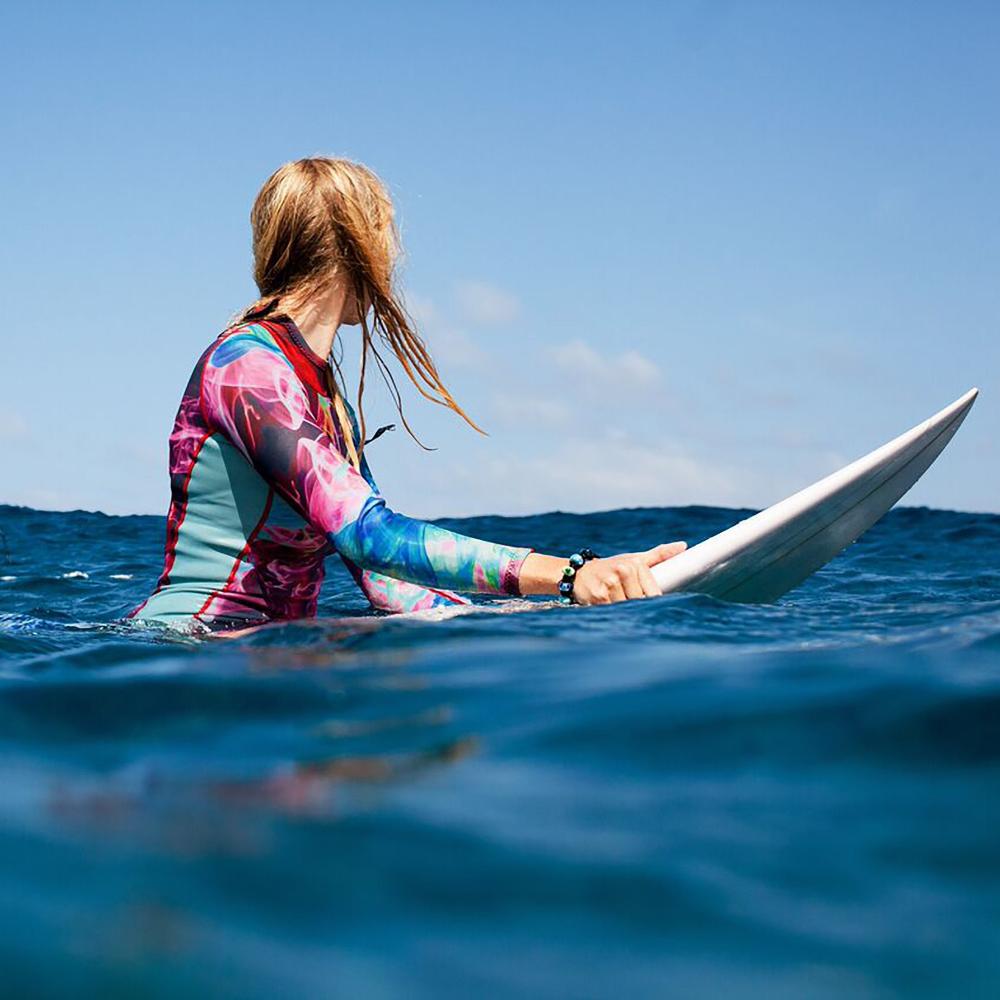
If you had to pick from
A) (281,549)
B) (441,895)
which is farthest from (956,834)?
(281,549)

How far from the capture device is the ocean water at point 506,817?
1172 mm

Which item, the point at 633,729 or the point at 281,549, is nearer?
the point at 633,729

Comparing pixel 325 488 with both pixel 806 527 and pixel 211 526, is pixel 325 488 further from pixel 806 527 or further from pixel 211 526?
pixel 806 527

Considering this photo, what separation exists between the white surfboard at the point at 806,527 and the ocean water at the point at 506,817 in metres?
0.74

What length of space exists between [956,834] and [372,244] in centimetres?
259

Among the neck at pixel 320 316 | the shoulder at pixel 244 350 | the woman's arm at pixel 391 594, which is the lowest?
the woman's arm at pixel 391 594

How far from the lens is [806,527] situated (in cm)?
392

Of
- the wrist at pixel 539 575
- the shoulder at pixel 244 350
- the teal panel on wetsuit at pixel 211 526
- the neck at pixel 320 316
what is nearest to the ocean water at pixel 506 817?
the wrist at pixel 539 575

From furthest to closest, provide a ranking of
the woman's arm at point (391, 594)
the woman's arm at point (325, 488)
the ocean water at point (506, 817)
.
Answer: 1. the woman's arm at point (391, 594)
2. the woman's arm at point (325, 488)
3. the ocean water at point (506, 817)

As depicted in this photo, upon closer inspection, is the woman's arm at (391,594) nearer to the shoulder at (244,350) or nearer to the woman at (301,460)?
the woman at (301,460)

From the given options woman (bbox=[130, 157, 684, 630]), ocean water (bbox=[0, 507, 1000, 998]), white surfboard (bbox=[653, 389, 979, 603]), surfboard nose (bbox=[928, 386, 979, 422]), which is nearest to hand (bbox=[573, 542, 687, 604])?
woman (bbox=[130, 157, 684, 630])

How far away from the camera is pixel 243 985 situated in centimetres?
112

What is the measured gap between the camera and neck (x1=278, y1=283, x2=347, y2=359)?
11.6ft

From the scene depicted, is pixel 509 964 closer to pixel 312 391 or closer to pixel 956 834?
pixel 956 834
